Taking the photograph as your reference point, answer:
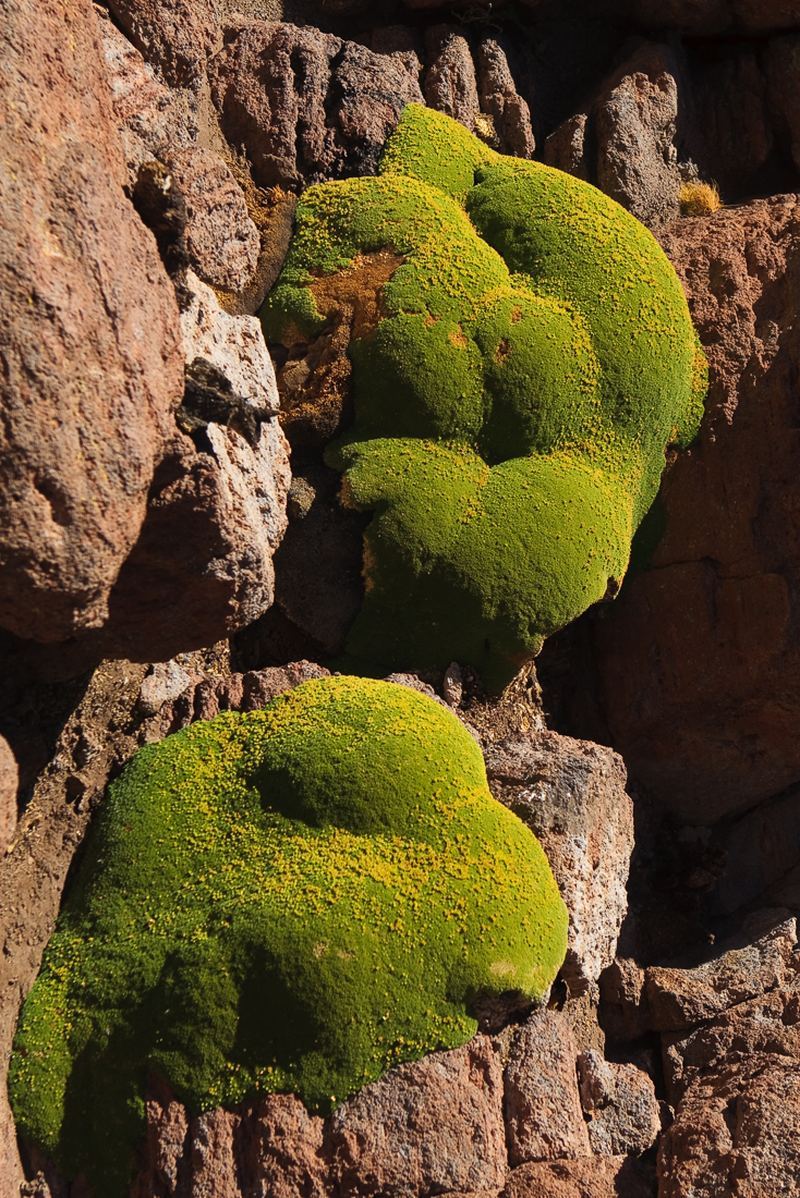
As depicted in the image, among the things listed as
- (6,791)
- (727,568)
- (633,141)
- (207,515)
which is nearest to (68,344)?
(207,515)

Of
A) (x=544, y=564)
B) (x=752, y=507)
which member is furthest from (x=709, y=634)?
(x=544, y=564)

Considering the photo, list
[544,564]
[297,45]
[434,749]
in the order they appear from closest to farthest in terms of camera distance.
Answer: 1. [434,749]
2. [544,564]
3. [297,45]

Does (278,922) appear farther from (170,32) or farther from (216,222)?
(170,32)

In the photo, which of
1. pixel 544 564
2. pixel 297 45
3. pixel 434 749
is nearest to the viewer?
pixel 434 749

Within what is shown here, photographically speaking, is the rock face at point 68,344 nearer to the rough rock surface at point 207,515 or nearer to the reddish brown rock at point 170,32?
the rough rock surface at point 207,515

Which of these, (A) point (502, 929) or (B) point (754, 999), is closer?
(A) point (502, 929)

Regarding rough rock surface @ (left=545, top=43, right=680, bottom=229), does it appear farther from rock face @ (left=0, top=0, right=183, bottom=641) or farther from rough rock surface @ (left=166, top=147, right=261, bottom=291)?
rock face @ (left=0, top=0, right=183, bottom=641)

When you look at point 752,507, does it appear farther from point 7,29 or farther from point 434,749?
point 7,29

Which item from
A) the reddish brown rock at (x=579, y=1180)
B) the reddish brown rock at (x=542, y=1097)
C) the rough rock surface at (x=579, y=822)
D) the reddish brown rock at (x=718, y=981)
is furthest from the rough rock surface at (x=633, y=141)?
the reddish brown rock at (x=579, y=1180)
